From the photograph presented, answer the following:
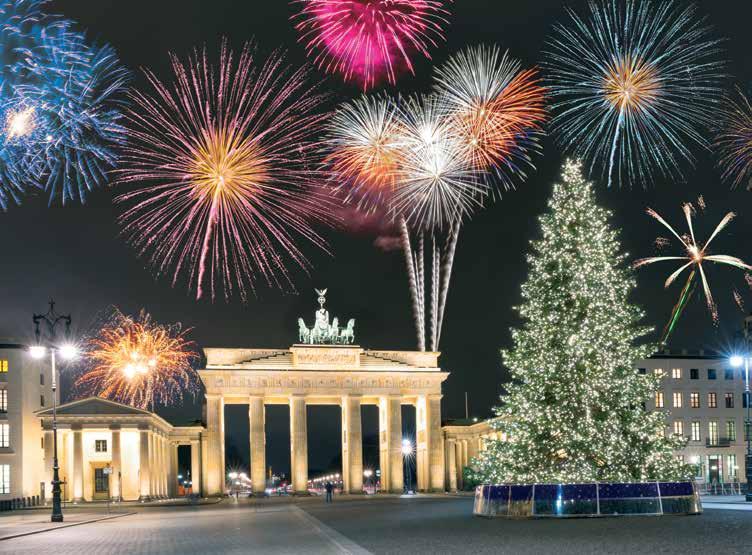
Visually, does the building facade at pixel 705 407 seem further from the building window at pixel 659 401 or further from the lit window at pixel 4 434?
the lit window at pixel 4 434

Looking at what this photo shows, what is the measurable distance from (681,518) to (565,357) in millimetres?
6964

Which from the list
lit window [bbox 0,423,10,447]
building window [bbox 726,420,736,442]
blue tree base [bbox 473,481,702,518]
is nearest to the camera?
blue tree base [bbox 473,481,702,518]

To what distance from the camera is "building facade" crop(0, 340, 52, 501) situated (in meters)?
→ 84.6

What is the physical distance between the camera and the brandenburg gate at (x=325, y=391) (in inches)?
3792

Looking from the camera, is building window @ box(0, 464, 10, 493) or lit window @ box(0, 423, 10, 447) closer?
building window @ box(0, 464, 10, 493)

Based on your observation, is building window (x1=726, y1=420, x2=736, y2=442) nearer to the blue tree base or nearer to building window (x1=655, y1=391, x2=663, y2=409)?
building window (x1=655, y1=391, x2=663, y2=409)

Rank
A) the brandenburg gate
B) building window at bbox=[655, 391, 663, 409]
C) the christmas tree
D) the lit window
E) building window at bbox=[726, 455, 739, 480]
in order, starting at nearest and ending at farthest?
1. the christmas tree
2. the lit window
3. the brandenburg gate
4. building window at bbox=[655, 391, 663, 409]
5. building window at bbox=[726, 455, 739, 480]

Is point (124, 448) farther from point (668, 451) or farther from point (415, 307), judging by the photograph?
point (668, 451)

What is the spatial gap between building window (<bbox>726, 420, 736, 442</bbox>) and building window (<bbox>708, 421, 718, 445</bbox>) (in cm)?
128

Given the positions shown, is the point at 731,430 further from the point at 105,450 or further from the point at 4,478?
the point at 4,478

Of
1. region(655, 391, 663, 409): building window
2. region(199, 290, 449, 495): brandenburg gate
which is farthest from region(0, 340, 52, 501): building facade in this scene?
region(655, 391, 663, 409): building window

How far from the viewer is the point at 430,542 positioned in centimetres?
2525

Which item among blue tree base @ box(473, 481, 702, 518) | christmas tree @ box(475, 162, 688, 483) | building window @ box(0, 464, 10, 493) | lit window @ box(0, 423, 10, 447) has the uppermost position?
christmas tree @ box(475, 162, 688, 483)

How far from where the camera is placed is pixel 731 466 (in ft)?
326
